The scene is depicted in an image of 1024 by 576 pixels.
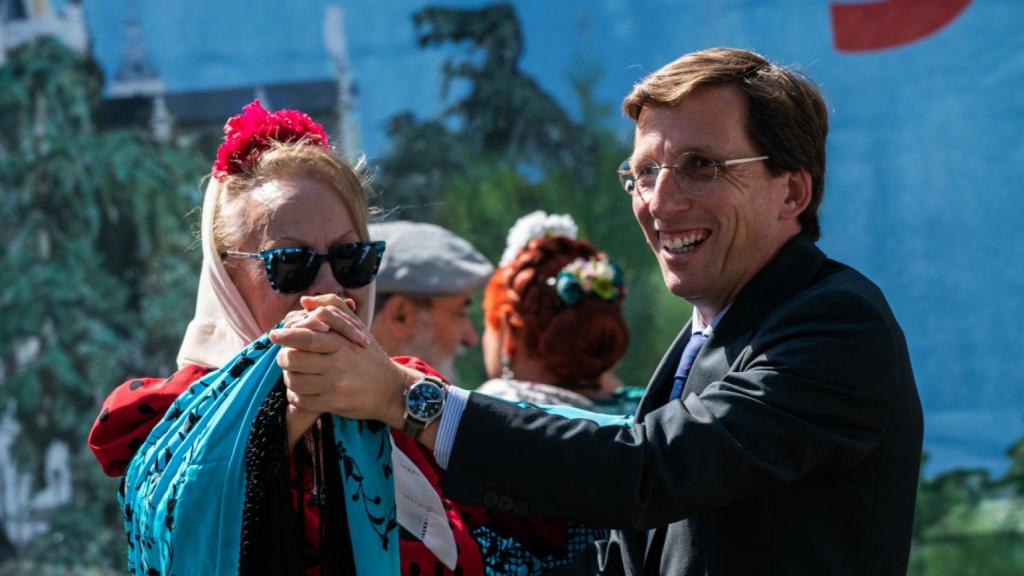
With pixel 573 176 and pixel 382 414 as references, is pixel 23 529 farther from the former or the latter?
pixel 382 414

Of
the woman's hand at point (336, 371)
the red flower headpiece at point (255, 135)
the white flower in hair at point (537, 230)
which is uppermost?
the red flower headpiece at point (255, 135)

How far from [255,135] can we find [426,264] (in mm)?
1726

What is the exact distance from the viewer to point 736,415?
1.99 meters

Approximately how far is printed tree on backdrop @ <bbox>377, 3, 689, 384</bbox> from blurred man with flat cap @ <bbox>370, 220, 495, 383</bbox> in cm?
130

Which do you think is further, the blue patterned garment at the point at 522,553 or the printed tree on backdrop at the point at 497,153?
the printed tree on backdrop at the point at 497,153

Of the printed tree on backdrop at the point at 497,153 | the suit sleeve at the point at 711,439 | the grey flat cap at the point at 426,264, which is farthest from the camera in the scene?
the printed tree on backdrop at the point at 497,153

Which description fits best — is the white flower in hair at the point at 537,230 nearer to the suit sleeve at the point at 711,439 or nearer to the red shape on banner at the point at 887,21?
the red shape on banner at the point at 887,21

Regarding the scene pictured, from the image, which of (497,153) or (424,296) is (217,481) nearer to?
(424,296)

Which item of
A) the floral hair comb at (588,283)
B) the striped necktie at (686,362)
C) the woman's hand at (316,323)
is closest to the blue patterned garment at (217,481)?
the woman's hand at (316,323)

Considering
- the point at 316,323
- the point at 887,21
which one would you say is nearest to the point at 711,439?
the point at 316,323

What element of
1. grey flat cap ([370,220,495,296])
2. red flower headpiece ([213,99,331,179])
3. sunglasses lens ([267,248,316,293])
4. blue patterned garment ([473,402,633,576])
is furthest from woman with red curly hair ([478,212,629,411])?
sunglasses lens ([267,248,316,293])

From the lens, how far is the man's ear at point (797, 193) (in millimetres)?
2342

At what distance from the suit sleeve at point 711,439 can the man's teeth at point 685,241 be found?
305mm

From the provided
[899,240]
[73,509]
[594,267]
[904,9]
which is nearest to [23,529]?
[73,509]
